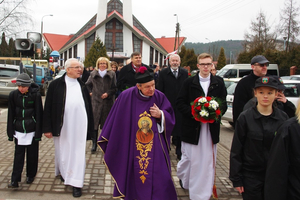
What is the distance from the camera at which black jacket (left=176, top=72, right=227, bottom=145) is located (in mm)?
4082

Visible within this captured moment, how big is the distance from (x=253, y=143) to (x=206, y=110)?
1.12 meters

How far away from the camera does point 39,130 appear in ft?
14.8

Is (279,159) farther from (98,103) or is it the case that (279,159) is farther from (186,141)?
(98,103)

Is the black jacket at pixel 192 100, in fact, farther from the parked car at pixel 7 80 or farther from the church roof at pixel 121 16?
the church roof at pixel 121 16

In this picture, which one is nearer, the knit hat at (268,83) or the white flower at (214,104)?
the knit hat at (268,83)

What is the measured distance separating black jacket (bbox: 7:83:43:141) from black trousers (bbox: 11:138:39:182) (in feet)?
0.65

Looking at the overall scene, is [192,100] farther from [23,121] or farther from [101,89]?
[101,89]

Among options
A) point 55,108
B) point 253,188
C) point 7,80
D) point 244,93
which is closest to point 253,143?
point 253,188

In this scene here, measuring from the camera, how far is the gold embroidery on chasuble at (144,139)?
134 inches

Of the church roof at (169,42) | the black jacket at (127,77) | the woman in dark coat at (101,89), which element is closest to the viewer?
the black jacket at (127,77)

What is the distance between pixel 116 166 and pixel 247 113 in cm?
172

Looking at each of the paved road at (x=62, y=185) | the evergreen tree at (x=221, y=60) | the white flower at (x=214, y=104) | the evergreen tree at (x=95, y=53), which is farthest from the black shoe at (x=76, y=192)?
the evergreen tree at (x=221, y=60)

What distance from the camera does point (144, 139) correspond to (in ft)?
11.2

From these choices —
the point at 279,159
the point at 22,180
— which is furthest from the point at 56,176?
the point at 279,159
